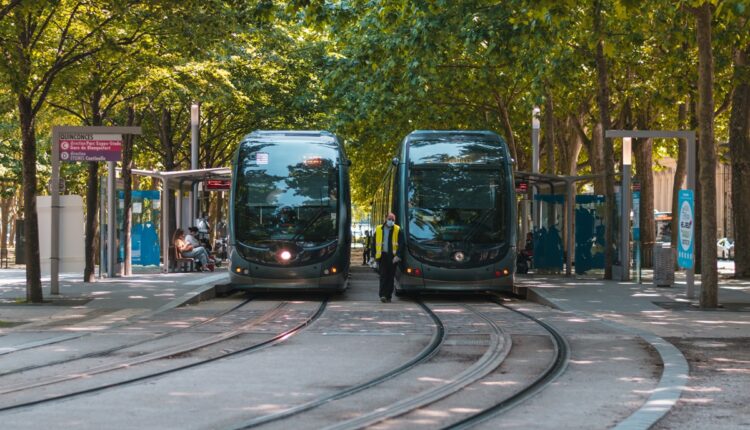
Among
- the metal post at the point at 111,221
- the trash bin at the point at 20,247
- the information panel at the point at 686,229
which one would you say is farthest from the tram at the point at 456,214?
the trash bin at the point at 20,247

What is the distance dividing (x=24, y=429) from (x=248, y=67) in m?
32.6

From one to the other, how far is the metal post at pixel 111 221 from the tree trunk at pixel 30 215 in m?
8.04

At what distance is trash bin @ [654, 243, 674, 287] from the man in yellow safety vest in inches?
261

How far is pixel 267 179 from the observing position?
72.9 feet

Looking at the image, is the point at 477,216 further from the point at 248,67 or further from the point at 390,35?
the point at 248,67

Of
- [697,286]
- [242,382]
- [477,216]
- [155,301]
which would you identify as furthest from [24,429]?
[697,286]

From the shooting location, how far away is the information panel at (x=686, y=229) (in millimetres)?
20062

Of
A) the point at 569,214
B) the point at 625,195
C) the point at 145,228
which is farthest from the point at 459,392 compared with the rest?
the point at 145,228

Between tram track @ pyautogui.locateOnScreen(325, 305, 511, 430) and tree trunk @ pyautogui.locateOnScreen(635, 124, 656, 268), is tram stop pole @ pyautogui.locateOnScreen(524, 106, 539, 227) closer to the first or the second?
tree trunk @ pyautogui.locateOnScreen(635, 124, 656, 268)

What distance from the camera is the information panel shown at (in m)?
20.1

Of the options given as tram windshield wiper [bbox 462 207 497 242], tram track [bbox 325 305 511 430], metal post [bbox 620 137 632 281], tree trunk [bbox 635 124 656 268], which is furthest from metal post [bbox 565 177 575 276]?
tram track [bbox 325 305 511 430]

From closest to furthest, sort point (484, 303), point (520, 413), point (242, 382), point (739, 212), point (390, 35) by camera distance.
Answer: point (520, 413) → point (242, 382) → point (484, 303) → point (390, 35) → point (739, 212)

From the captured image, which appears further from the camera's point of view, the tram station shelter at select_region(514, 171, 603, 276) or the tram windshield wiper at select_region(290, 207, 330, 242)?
the tram station shelter at select_region(514, 171, 603, 276)

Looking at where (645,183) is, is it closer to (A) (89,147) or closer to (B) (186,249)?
(B) (186,249)
